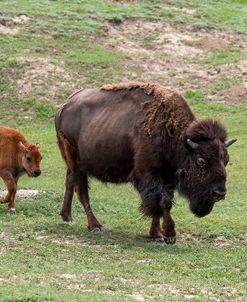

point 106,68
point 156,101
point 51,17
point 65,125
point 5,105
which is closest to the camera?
point 156,101

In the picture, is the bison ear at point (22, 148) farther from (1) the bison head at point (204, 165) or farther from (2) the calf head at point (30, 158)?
(1) the bison head at point (204, 165)

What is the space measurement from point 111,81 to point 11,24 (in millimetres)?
4560

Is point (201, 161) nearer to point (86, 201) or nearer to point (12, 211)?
point (86, 201)

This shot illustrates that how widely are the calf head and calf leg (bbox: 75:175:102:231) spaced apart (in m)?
0.81

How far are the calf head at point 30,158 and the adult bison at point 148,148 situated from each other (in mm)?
596

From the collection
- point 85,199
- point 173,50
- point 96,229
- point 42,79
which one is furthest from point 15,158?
point 173,50

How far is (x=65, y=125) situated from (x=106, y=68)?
43.3ft

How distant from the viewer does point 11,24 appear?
27.3 meters

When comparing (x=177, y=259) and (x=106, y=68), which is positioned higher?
(x=177, y=259)

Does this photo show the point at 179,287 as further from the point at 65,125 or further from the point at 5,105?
the point at 5,105

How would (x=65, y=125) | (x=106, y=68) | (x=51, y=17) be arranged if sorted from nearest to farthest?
(x=65, y=125) < (x=106, y=68) < (x=51, y=17)

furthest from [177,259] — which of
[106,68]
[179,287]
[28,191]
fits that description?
[106,68]

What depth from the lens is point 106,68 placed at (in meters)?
25.6

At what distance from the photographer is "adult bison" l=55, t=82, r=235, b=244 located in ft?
35.9
